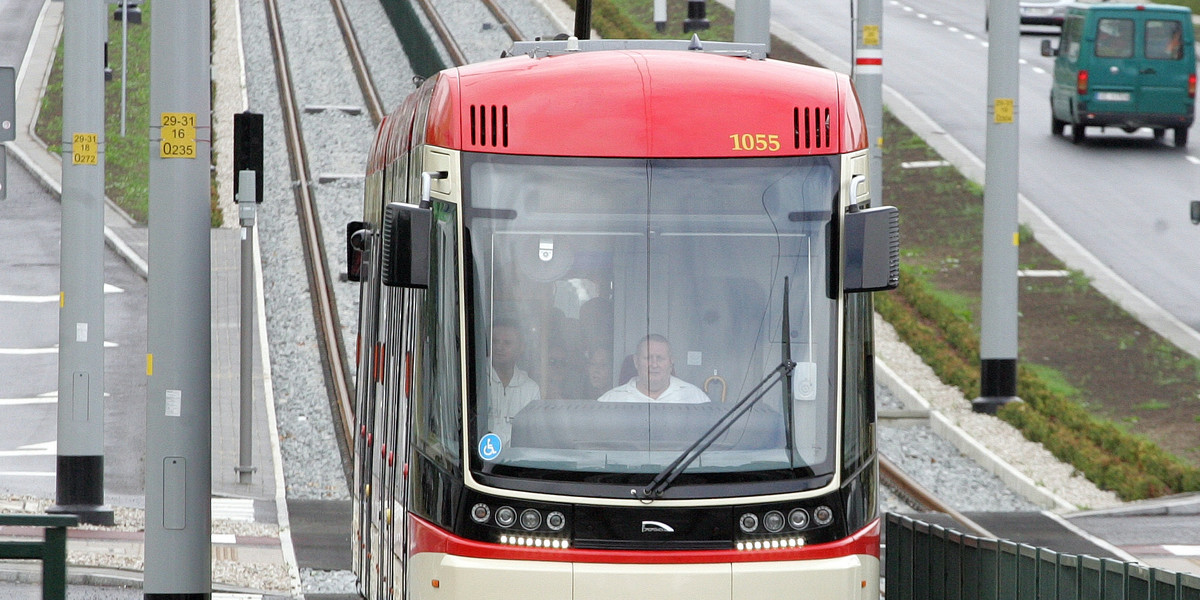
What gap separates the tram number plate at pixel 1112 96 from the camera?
1234 inches

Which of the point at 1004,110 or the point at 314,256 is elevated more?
the point at 1004,110

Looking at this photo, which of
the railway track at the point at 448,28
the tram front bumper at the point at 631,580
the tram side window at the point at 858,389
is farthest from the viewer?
the railway track at the point at 448,28

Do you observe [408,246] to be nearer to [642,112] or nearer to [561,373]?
[561,373]

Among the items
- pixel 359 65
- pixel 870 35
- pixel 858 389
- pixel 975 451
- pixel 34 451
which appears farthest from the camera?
pixel 359 65

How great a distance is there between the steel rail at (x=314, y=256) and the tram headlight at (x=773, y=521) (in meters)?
11.4

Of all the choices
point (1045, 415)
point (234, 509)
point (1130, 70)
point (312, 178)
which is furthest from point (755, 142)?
point (1130, 70)

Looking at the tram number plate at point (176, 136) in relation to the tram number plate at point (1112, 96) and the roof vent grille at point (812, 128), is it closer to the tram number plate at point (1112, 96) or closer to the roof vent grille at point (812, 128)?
the roof vent grille at point (812, 128)

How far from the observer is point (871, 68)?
1983 centimetres

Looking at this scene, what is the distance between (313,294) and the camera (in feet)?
74.8

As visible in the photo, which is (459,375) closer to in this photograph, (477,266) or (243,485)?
(477,266)

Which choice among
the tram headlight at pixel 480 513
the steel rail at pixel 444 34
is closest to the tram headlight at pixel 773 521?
the tram headlight at pixel 480 513

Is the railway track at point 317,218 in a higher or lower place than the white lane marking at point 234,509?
higher

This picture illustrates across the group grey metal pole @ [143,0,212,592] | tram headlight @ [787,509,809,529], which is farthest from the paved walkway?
tram headlight @ [787,509,809,529]

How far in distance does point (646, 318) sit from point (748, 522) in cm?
98
